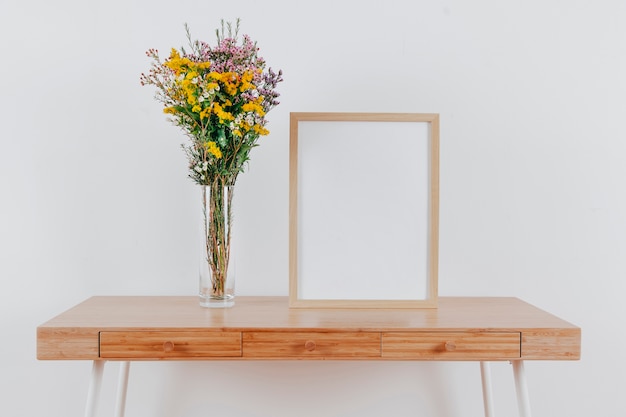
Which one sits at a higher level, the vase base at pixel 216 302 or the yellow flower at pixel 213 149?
the yellow flower at pixel 213 149

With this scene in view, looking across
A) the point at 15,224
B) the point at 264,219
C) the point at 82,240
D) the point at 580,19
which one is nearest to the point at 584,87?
the point at 580,19

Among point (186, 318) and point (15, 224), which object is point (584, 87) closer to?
point (186, 318)

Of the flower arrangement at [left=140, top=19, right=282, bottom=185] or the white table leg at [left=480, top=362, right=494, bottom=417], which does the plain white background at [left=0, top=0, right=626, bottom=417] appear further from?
the flower arrangement at [left=140, top=19, right=282, bottom=185]

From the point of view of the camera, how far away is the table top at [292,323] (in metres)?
1.78

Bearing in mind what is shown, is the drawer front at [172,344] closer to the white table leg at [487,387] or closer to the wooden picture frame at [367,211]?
the wooden picture frame at [367,211]

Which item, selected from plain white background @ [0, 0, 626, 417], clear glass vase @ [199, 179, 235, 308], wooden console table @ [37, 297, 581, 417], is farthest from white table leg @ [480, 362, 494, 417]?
clear glass vase @ [199, 179, 235, 308]

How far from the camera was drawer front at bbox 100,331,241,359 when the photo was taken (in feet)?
5.88

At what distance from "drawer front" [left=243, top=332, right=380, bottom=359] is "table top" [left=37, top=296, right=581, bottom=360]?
0.01 m

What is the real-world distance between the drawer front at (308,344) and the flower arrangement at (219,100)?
503 millimetres

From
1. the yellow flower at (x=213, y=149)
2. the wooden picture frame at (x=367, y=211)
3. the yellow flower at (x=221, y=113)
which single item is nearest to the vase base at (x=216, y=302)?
the wooden picture frame at (x=367, y=211)

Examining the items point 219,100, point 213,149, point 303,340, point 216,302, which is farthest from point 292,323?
point 219,100

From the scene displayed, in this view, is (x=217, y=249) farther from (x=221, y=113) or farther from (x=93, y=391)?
(x=93, y=391)

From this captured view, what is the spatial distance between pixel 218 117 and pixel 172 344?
25.3 inches

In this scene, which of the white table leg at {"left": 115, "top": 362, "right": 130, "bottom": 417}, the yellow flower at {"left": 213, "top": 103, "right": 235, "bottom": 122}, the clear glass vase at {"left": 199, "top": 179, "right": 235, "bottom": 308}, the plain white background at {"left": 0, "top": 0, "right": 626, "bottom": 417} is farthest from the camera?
the plain white background at {"left": 0, "top": 0, "right": 626, "bottom": 417}
